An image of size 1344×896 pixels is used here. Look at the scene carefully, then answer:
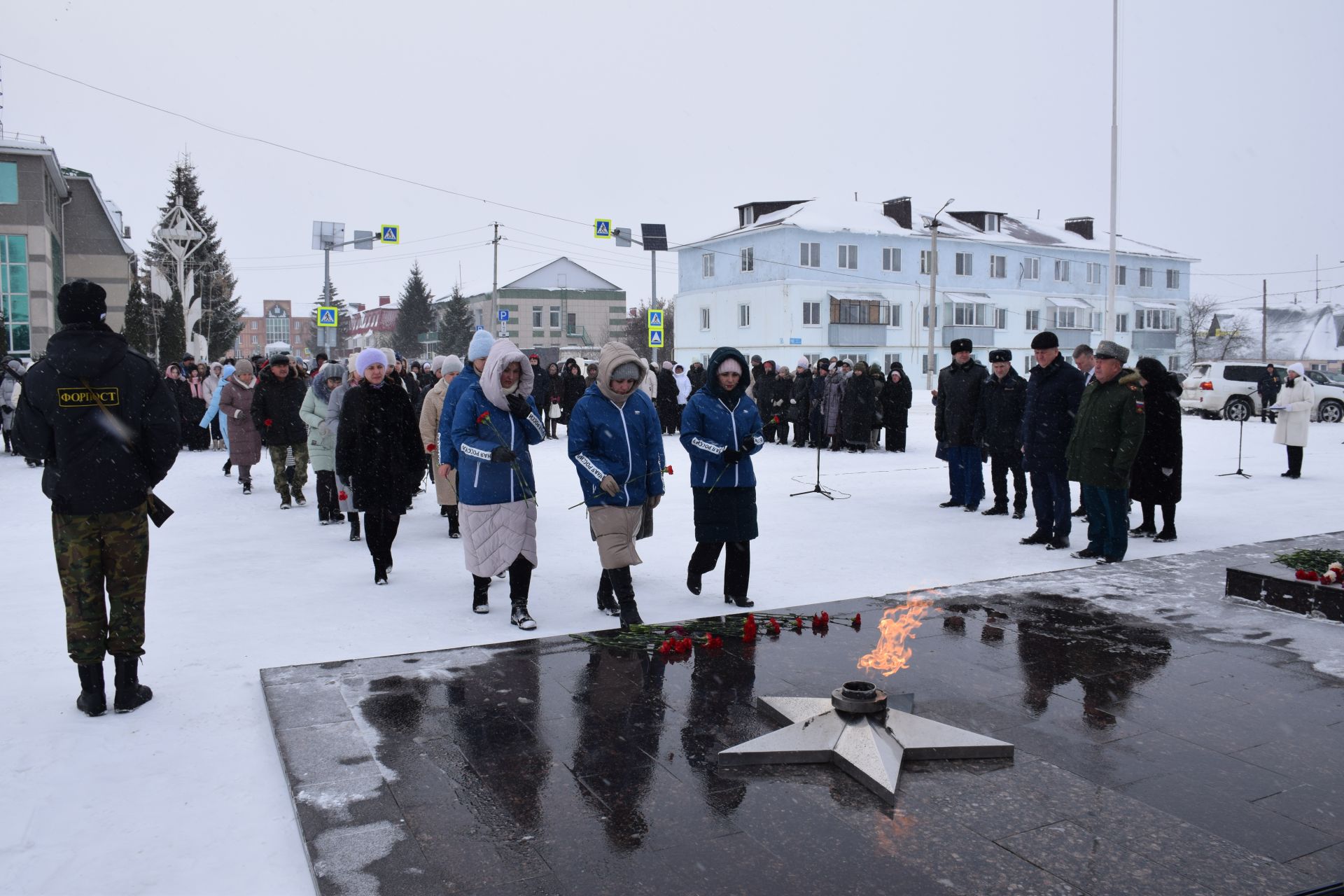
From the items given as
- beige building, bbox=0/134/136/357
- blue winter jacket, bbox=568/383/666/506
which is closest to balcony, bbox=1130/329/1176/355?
beige building, bbox=0/134/136/357

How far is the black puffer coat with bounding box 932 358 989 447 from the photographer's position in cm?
1089

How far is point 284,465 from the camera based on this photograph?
11.8 meters

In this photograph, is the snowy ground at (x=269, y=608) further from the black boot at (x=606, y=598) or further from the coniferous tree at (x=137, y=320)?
the coniferous tree at (x=137, y=320)

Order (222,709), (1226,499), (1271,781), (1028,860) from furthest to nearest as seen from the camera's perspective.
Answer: (1226,499) < (222,709) < (1271,781) < (1028,860)

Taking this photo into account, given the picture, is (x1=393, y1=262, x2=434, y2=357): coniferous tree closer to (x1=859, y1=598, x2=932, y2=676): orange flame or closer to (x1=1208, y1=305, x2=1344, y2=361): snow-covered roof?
(x1=1208, y1=305, x2=1344, y2=361): snow-covered roof

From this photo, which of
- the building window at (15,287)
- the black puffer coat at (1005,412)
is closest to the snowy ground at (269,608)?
the black puffer coat at (1005,412)

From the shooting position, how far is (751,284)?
158 ft

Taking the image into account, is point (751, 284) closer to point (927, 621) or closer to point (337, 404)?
point (337, 404)

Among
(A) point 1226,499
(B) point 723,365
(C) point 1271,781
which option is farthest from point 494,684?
(A) point 1226,499

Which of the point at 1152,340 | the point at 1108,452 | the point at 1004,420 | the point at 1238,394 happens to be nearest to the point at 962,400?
the point at 1004,420

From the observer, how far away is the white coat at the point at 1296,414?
1390 cm

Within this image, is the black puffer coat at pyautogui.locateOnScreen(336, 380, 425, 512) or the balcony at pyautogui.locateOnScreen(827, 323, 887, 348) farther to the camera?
the balcony at pyautogui.locateOnScreen(827, 323, 887, 348)

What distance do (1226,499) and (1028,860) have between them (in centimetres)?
1034

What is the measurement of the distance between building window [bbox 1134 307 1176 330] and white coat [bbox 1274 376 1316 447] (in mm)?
43568
